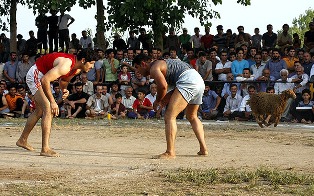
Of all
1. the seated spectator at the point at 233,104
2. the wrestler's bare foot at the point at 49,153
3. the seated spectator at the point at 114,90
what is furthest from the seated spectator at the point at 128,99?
the wrestler's bare foot at the point at 49,153

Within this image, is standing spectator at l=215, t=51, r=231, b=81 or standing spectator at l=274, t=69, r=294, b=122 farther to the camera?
standing spectator at l=215, t=51, r=231, b=81

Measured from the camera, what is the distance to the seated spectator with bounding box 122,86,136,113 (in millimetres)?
19408

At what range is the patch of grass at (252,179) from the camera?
8172 millimetres

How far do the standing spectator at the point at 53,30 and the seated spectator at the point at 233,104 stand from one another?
681 cm

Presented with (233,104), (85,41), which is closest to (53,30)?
(85,41)

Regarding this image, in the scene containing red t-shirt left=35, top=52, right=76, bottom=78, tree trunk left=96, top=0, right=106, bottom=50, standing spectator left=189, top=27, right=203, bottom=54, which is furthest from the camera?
tree trunk left=96, top=0, right=106, bottom=50

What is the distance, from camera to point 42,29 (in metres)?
23.9

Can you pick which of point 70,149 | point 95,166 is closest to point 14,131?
point 70,149

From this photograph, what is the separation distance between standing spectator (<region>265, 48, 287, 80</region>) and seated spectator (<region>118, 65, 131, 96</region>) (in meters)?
3.58

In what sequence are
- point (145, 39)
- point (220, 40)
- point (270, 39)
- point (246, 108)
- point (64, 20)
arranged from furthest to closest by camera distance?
point (64, 20) < point (145, 39) < point (220, 40) < point (270, 39) < point (246, 108)

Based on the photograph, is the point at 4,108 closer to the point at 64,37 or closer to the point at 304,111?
the point at 64,37

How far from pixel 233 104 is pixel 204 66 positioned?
1.42 m

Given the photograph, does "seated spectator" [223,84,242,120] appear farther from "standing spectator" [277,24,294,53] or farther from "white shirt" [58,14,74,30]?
"white shirt" [58,14,74,30]

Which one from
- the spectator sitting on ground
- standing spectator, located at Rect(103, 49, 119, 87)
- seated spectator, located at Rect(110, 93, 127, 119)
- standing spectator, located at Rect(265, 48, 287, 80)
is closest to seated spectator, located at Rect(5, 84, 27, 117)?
the spectator sitting on ground
